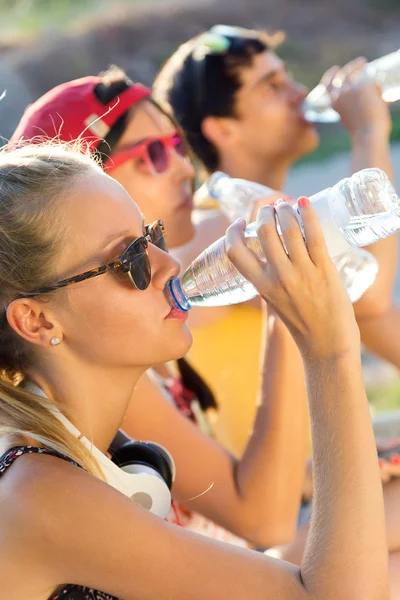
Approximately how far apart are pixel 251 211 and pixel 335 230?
557 millimetres

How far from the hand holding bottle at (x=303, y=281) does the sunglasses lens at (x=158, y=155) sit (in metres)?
1.27

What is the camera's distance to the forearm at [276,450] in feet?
7.38

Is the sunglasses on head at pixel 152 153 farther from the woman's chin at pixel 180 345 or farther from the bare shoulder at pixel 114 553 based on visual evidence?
the bare shoulder at pixel 114 553

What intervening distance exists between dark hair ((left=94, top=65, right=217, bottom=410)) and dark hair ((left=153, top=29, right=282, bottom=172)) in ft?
2.55

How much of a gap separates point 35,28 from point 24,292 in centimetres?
1045

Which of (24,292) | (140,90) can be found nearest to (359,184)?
(24,292)

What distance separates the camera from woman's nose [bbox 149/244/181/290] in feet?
6.08

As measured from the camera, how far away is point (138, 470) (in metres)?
1.87

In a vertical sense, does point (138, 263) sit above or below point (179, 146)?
above

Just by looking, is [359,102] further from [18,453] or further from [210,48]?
[18,453]

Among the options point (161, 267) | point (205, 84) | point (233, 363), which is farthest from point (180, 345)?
point (205, 84)

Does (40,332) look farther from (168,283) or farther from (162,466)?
(162,466)

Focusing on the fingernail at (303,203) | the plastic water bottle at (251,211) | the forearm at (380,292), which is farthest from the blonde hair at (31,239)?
the forearm at (380,292)

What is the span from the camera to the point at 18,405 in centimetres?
Result: 172
